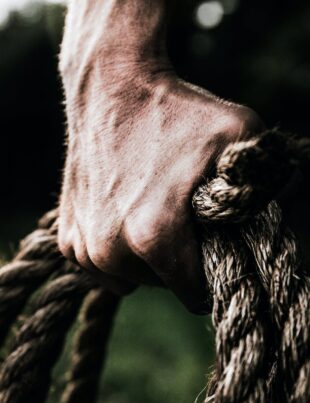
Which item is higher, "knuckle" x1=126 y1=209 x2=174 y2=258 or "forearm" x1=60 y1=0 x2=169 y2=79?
"forearm" x1=60 y1=0 x2=169 y2=79

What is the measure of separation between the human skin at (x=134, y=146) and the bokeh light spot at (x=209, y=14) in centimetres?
457

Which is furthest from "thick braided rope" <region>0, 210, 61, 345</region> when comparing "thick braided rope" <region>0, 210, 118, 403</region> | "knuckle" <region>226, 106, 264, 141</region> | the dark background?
the dark background

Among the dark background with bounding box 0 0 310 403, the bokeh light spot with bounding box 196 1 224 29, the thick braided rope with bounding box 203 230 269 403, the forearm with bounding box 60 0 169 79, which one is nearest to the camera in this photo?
the thick braided rope with bounding box 203 230 269 403

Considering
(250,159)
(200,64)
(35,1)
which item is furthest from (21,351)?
(35,1)

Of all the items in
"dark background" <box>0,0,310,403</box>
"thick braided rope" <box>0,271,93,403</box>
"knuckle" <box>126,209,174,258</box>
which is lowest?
"dark background" <box>0,0,310,403</box>

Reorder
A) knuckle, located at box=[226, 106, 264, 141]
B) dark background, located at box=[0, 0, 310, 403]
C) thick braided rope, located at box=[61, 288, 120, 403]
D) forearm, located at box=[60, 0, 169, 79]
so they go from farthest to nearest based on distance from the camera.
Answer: dark background, located at box=[0, 0, 310, 403]
thick braided rope, located at box=[61, 288, 120, 403]
forearm, located at box=[60, 0, 169, 79]
knuckle, located at box=[226, 106, 264, 141]

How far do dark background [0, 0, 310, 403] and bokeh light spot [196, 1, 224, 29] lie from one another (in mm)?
49

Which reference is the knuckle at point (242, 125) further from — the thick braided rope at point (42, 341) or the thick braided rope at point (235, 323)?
the thick braided rope at point (42, 341)

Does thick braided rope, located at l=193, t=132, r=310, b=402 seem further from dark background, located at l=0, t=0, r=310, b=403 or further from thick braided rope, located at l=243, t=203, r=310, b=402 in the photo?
dark background, located at l=0, t=0, r=310, b=403

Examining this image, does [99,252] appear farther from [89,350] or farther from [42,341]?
[89,350]

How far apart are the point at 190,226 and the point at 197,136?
0.36ft

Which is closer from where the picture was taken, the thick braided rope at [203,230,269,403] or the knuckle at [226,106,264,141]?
the thick braided rope at [203,230,269,403]

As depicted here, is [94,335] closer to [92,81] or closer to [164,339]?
[92,81]

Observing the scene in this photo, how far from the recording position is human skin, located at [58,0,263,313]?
0.78 m
